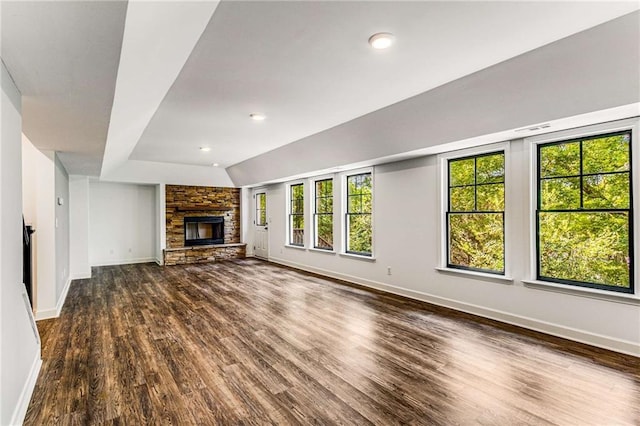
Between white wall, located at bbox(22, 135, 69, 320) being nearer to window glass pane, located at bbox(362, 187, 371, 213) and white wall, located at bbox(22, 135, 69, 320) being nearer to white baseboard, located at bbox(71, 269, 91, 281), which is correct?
white baseboard, located at bbox(71, 269, 91, 281)

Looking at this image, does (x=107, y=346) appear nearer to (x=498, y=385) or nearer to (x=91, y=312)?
(x=91, y=312)

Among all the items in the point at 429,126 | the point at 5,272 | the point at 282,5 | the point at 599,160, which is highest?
the point at 282,5

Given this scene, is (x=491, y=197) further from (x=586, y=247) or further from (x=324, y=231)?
(x=324, y=231)

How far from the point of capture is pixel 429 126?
385cm

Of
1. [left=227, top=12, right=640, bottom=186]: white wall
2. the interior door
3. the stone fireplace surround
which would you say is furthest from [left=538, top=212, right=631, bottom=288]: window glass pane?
the stone fireplace surround

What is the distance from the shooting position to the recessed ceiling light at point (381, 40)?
2.29m

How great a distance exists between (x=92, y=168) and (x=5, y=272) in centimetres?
436

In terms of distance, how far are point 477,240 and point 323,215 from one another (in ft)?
11.7

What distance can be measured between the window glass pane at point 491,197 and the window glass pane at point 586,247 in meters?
0.53

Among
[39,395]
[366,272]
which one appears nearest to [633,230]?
[366,272]

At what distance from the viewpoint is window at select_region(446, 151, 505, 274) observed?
4195 mm

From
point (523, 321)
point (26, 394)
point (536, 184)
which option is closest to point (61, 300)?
point (26, 394)

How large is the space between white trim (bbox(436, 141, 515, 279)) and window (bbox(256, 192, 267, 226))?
5.75 m

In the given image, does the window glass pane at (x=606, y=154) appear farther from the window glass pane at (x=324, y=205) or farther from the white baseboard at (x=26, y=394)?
the white baseboard at (x=26, y=394)
